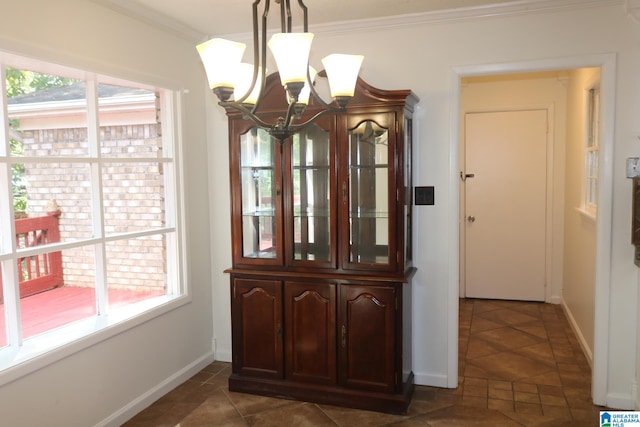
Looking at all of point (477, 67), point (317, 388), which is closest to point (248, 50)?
point (477, 67)

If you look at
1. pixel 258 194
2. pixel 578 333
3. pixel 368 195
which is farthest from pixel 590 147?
pixel 258 194

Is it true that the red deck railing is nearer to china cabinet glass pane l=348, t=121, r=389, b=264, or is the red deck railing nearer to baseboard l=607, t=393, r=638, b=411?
china cabinet glass pane l=348, t=121, r=389, b=264

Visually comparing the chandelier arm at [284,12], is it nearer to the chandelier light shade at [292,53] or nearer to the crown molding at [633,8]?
the chandelier light shade at [292,53]

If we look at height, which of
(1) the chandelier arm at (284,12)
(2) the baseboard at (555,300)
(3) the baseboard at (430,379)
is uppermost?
(1) the chandelier arm at (284,12)

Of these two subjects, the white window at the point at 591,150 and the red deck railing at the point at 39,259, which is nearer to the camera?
the red deck railing at the point at 39,259

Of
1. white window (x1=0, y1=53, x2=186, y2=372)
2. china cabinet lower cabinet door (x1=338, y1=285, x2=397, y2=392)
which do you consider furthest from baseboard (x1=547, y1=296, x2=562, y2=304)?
white window (x1=0, y1=53, x2=186, y2=372)

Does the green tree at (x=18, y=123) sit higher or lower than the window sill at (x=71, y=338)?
higher

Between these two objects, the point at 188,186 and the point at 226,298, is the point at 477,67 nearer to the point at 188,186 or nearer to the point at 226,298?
the point at 188,186

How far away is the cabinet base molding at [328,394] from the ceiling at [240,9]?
2.43 meters

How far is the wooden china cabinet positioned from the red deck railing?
3.65 feet

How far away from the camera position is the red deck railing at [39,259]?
2.66 meters

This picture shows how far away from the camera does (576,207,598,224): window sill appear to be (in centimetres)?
388

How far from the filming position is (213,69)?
180 centimetres

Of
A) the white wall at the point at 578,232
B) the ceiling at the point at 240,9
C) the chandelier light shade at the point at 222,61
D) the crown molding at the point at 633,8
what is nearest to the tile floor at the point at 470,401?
the white wall at the point at 578,232
